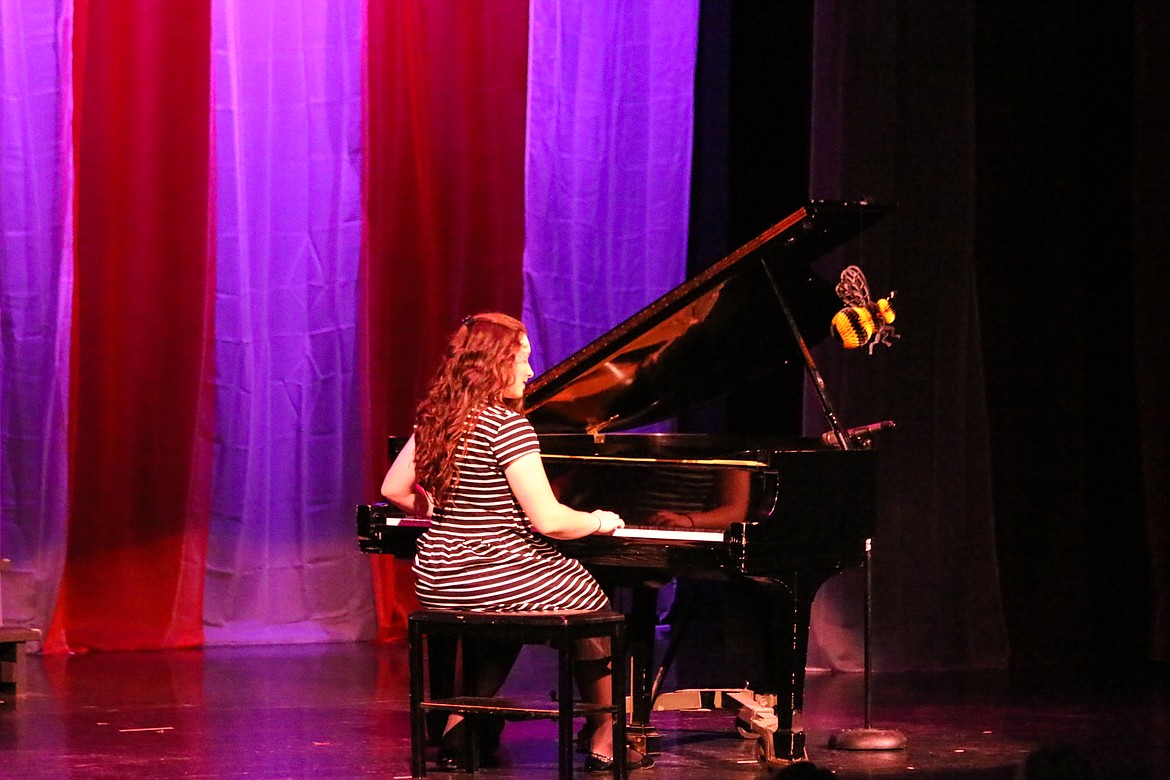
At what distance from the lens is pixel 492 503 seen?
3.84 metres

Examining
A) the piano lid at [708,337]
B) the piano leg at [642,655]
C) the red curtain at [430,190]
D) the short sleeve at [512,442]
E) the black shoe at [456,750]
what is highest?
the red curtain at [430,190]

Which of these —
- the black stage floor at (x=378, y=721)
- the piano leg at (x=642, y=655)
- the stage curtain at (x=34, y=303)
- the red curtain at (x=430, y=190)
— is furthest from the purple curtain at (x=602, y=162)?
the piano leg at (x=642, y=655)

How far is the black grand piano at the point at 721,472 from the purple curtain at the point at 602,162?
7.34 feet

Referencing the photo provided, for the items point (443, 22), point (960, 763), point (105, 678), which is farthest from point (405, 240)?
point (960, 763)

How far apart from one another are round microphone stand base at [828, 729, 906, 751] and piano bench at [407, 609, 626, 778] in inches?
37.2

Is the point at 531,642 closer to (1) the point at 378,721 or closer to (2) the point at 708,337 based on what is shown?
(2) the point at 708,337

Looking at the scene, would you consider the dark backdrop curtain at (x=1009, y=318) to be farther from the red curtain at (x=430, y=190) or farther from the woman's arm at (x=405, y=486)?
the woman's arm at (x=405, y=486)

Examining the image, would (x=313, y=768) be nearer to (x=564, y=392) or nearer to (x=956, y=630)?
(x=564, y=392)

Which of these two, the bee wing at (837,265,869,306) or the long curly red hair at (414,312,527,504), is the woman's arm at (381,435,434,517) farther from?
the bee wing at (837,265,869,306)

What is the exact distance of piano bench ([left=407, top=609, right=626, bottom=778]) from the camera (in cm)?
365

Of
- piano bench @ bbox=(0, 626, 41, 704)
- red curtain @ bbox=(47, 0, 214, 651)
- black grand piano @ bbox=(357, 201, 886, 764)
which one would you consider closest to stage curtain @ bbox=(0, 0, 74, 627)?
red curtain @ bbox=(47, 0, 214, 651)

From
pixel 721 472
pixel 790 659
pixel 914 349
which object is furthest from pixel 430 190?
pixel 790 659

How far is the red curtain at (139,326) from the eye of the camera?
6242mm

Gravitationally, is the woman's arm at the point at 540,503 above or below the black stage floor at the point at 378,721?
above
